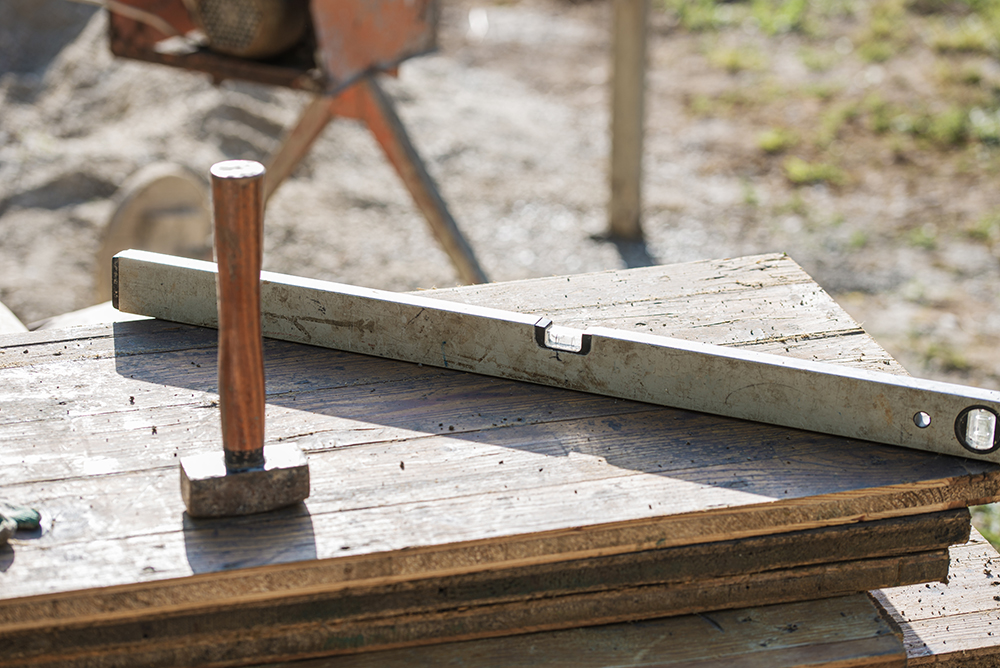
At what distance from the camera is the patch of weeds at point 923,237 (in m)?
4.98

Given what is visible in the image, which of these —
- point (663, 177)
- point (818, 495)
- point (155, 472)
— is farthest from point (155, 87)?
point (818, 495)

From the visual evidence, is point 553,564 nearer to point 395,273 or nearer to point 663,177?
point 395,273

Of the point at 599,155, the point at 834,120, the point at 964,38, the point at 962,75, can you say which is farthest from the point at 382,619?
the point at 964,38

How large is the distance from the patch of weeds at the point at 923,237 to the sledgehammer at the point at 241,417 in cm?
445

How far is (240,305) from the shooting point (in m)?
1.27

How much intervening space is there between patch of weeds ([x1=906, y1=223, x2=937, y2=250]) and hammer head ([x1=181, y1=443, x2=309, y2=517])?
4.45m

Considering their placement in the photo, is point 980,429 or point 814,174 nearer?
point 980,429

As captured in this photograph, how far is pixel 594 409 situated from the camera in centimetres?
158

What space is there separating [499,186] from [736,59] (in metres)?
2.51

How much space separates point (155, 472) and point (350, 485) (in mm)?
288

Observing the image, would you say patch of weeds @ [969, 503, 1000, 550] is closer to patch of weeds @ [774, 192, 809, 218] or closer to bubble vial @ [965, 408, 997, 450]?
bubble vial @ [965, 408, 997, 450]

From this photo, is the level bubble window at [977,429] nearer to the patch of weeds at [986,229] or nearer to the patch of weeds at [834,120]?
the patch of weeds at [986,229]

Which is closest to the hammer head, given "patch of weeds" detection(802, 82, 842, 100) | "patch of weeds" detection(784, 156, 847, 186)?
"patch of weeds" detection(784, 156, 847, 186)

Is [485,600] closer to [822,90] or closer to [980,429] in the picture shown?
[980,429]
